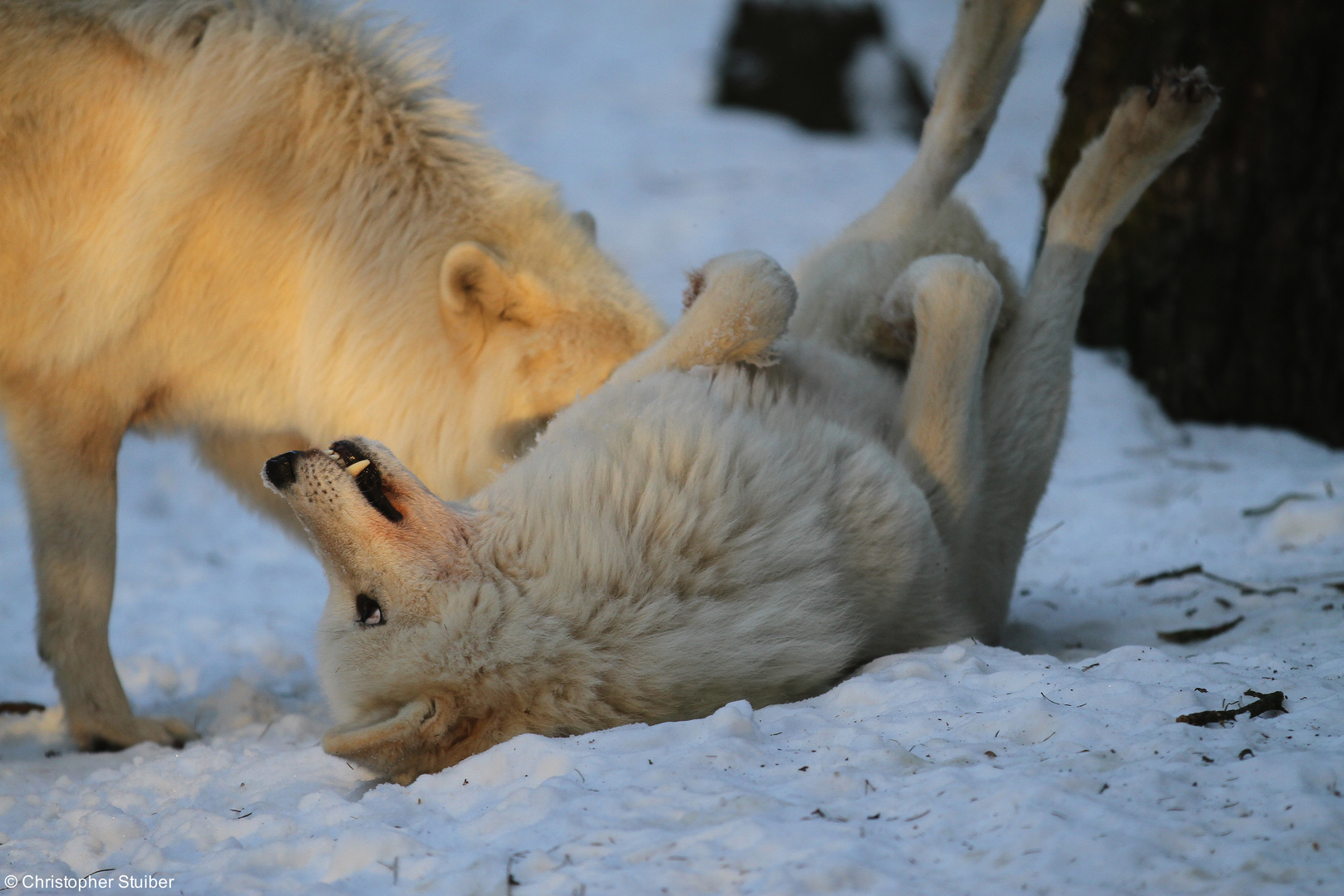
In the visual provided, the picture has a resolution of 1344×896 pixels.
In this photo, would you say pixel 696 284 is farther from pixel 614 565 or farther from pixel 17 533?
pixel 17 533

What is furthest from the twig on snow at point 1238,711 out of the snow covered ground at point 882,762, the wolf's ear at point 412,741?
the wolf's ear at point 412,741

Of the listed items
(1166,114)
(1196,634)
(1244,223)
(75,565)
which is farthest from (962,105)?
(75,565)

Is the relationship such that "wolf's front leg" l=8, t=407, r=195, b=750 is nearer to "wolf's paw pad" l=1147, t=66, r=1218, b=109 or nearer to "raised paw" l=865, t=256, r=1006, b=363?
"raised paw" l=865, t=256, r=1006, b=363

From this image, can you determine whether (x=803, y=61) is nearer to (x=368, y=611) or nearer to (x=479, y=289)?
(x=479, y=289)

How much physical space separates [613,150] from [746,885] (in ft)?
33.1

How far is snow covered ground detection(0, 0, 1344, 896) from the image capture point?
1.62 meters

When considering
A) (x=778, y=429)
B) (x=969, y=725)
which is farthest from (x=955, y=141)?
(x=969, y=725)

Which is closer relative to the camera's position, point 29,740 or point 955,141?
point 29,740

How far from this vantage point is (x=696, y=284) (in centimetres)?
318

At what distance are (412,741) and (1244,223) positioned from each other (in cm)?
461

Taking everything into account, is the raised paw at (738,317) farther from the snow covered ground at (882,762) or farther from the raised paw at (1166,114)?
the raised paw at (1166,114)

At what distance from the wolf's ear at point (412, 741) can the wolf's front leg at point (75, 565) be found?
1.41 m

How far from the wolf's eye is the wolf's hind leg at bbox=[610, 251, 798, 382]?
0.94 meters

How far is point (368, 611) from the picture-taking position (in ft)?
7.70
